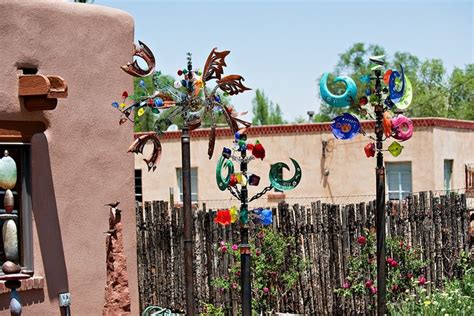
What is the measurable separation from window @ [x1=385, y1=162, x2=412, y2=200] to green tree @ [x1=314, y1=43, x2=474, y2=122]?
25540 millimetres

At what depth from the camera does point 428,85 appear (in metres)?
54.8

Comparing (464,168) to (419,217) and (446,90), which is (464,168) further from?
(446,90)

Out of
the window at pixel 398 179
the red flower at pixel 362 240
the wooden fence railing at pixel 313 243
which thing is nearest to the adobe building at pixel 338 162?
the window at pixel 398 179

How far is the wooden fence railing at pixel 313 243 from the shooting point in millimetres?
12688

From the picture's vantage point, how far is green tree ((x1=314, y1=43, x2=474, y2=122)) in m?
49.4

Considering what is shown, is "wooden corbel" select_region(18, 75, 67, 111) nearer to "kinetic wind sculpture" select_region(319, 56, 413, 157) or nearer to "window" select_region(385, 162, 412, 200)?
"kinetic wind sculpture" select_region(319, 56, 413, 157)

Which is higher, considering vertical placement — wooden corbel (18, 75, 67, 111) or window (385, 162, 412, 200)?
wooden corbel (18, 75, 67, 111)

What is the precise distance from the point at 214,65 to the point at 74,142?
7.26 ft

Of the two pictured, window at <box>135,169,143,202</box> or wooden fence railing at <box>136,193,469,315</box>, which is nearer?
wooden fence railing at <box>136,193,469,315</box>

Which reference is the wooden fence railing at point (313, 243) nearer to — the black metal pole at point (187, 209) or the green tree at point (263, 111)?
the black metal pole at point (187, 209)

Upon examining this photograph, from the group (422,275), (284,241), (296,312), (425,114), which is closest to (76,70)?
(284,241)

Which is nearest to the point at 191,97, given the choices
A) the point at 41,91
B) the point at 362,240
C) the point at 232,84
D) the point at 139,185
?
the point at 232,84

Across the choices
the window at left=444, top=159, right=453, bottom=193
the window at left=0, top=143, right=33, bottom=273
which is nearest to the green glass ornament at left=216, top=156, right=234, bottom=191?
the window at left=0, top=143, right=33, bottom=273

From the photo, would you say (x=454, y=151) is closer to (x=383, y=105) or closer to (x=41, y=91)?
(x=383, y=105)
